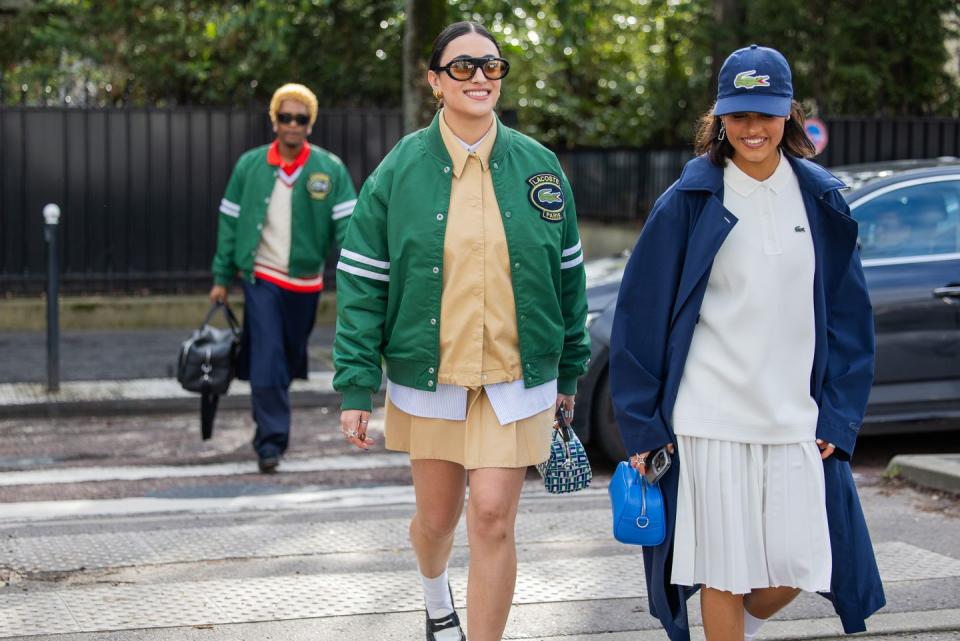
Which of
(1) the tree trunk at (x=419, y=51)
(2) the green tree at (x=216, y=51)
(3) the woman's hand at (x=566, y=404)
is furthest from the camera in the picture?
(2) the green tree at (x=216, y=51)

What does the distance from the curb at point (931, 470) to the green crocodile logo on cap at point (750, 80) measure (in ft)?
11.8

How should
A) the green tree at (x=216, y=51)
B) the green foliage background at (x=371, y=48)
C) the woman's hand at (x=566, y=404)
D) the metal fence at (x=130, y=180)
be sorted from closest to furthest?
1. the woman's hand at (x=566, y=404)
2. the metal fence at (x=130, y=180)
3. the green foliage background at (x=371, y=48)
4. the green tree at (x=216, y=51)

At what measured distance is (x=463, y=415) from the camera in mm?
4000

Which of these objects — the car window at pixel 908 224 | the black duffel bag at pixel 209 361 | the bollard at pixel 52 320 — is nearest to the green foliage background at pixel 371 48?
the bollard at pixel 52 320

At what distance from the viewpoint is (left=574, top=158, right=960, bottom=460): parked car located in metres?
7.57

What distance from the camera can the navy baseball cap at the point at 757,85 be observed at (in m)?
3.65

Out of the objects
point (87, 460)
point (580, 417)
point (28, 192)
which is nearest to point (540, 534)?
point (580, 417)

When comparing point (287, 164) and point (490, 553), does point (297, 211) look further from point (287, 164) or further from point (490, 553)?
point (490, 553)


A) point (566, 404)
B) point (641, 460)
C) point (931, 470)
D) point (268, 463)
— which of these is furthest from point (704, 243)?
point (268, 463)

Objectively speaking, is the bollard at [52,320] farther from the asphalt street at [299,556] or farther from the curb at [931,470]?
the curb at [931,470]

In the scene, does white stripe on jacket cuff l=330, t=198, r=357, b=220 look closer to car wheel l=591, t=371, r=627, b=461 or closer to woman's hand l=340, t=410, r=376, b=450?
car wheel l=591, t=371, r=627, b=461

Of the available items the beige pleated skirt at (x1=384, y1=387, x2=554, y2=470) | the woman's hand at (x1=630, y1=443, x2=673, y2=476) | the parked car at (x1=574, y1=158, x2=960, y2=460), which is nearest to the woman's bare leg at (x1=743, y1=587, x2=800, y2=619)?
the woman's hand at (x1=630, y1=443, x2=673, y2=476)

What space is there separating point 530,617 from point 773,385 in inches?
57.2

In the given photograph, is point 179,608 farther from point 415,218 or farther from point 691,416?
point 691,416
